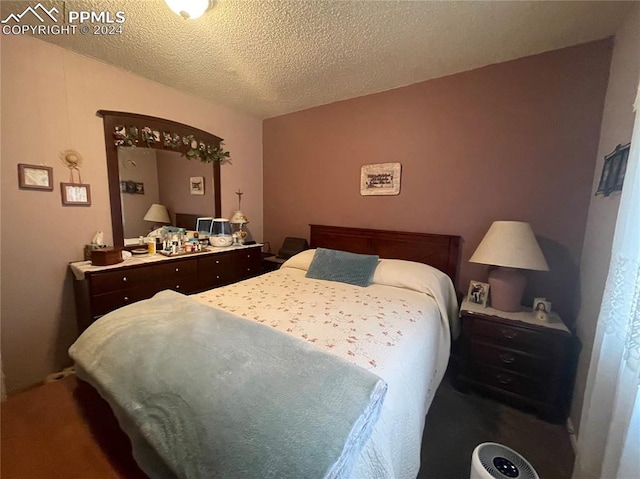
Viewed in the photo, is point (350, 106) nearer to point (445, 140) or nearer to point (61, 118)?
point (445, 140)

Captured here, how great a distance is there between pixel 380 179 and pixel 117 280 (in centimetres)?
247

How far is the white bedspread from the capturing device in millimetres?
981

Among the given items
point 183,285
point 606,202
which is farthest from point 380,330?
point 183,285

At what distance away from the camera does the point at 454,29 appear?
1729 mm

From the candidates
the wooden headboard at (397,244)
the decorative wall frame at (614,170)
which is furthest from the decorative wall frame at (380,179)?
the decorative wall frame at (614,170)

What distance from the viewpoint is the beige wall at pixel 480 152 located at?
1912 mm

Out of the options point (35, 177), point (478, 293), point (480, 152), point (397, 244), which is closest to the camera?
point (35, 177)

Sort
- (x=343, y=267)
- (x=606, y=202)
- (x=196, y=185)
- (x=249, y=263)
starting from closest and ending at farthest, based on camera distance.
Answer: (x=606, y=202)
(x=343, y=267)
(x=196, y=185)
(x=249, y=263)

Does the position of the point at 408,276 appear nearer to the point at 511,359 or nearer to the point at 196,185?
the point at 511,359

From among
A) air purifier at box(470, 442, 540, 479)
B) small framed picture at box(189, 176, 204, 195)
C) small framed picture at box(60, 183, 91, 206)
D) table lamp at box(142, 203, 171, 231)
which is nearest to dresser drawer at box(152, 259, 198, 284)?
table lamp at box(142, 203, 171, 231)

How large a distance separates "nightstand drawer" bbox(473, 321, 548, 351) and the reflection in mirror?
290cm

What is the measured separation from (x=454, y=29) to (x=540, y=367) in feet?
7.55

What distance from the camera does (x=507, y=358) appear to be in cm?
183

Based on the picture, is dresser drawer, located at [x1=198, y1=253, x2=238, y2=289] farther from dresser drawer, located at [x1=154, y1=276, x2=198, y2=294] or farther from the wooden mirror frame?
the wooden mirror frame
